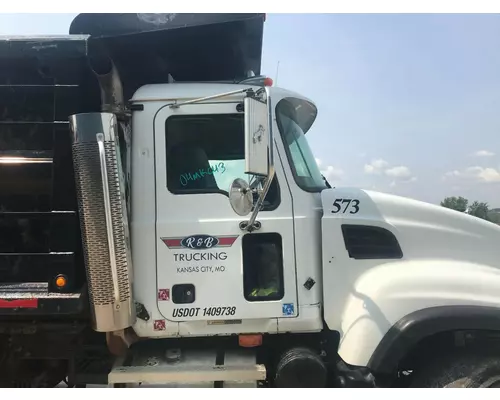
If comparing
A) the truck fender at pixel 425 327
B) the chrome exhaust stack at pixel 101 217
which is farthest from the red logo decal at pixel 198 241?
the truck fender at pixel 425 327

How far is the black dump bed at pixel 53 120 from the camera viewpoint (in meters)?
2.76

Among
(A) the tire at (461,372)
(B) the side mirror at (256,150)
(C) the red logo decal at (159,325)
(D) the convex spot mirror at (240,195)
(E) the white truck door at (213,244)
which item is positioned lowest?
(A) the tire at (461,372)

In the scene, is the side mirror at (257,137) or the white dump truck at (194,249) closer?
the side mirror at (257,137)

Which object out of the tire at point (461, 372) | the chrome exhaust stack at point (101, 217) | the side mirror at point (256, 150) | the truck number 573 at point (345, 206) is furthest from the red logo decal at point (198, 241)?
the tire at point (461, 372)

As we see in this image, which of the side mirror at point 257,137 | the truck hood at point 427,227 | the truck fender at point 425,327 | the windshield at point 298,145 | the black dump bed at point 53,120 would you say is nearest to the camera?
the side mirror at point 257,137

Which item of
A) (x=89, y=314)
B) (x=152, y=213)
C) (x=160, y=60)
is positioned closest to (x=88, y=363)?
(x=89, y=314)

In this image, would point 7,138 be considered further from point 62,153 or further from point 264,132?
point 264,132

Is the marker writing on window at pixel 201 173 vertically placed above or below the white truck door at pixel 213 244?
above

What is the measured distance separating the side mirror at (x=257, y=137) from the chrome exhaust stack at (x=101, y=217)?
0.86 meters

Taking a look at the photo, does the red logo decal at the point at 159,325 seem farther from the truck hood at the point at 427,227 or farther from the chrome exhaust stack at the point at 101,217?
the truck hood at the point at 427,227

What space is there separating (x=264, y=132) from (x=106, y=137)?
97 centimetres

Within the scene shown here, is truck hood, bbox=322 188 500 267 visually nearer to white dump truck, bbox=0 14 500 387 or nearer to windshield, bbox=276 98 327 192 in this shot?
white dump truck, bbox=0 14 500 387

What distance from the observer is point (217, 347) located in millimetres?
3021

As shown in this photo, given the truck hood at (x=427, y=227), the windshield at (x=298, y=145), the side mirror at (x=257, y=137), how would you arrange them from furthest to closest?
1. the windshield at (x=298, y=145)
2. the truck hood at (x=427, y=227)
3. the side mirror at (x=257, y=137)
